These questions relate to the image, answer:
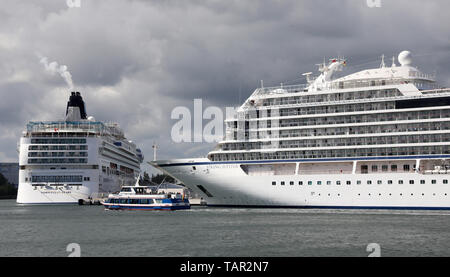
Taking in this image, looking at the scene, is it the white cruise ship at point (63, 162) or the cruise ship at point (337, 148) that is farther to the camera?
the white cruise ship at point (63, 162)

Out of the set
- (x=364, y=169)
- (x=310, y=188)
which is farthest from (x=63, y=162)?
(x=364, y=169)

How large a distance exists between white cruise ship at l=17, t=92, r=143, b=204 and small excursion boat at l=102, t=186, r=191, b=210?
944 inches

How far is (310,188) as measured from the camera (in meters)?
57.0

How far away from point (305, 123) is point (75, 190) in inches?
1922

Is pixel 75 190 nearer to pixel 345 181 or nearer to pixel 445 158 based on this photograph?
pixel 345 181

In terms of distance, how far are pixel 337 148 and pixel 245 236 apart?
24842mm

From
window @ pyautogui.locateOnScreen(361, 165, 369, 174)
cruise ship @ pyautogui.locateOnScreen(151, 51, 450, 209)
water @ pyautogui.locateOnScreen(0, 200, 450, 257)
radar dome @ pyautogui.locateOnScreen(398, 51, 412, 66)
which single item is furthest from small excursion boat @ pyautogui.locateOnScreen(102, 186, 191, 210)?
radar dome @ pyautogui.locateOnScreen(398, 51, 412, 66)

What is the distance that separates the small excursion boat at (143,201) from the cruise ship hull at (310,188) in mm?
5343

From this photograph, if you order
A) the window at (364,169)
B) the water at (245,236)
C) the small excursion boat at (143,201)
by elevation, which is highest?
the window at (364,169)

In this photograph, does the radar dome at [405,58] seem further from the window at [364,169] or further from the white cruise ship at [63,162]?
the white cruise ship at [63,162]

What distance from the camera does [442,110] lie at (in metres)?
55.7

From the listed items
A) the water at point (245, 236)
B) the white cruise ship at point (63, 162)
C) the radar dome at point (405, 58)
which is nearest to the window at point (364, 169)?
the water at point (245, 236)

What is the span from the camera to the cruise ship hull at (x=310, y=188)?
5325 centimetres

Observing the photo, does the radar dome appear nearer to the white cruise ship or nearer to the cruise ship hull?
the cruise ship hull
